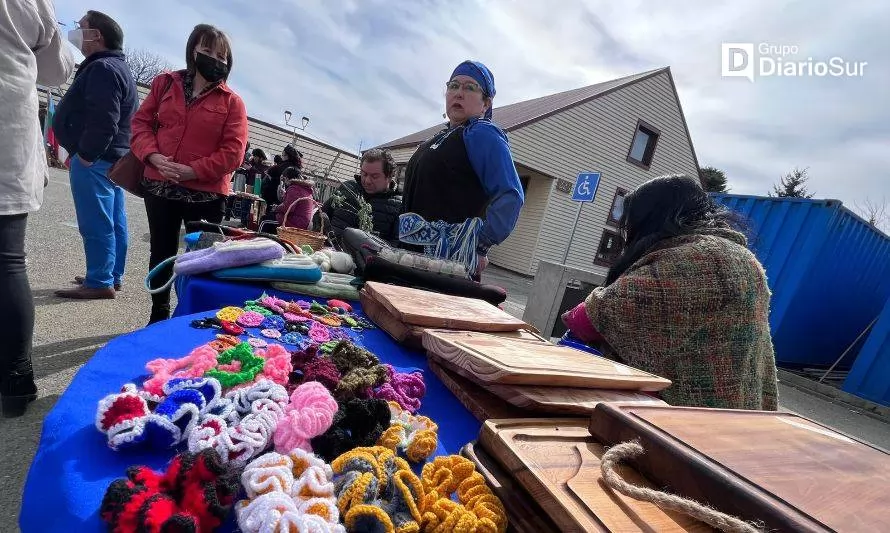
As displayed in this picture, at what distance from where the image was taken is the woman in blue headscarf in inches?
75.1

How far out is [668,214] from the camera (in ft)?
5.12

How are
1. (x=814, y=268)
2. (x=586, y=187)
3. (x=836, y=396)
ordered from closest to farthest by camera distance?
(x=836, y=396), (x=586, y=187), (x=814, y=268)

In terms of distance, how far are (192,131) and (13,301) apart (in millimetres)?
1000

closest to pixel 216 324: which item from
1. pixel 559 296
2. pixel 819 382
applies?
pixel 559 296

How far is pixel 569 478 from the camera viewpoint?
0.52m

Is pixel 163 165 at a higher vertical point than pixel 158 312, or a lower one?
higher

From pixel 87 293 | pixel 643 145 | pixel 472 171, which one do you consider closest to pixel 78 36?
pixel 87 293

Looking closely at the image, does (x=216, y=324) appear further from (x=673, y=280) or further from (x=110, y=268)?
(x=110, y=268)

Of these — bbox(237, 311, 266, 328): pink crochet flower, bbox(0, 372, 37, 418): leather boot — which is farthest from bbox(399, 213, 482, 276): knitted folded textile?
bbox(0, 372, 37, 418): leather boot

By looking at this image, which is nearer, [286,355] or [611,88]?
[286,355]

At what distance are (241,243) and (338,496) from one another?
121 centimetres

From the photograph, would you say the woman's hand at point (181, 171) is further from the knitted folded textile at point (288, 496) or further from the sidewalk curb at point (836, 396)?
the sidewalk curb at point (836, 396)

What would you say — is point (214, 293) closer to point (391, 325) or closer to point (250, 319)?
point (250, 319)

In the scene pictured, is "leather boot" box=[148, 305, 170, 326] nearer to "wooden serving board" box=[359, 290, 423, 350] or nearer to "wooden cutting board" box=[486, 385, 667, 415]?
"wooden serving board" box=[359, 290, 423, 350]
